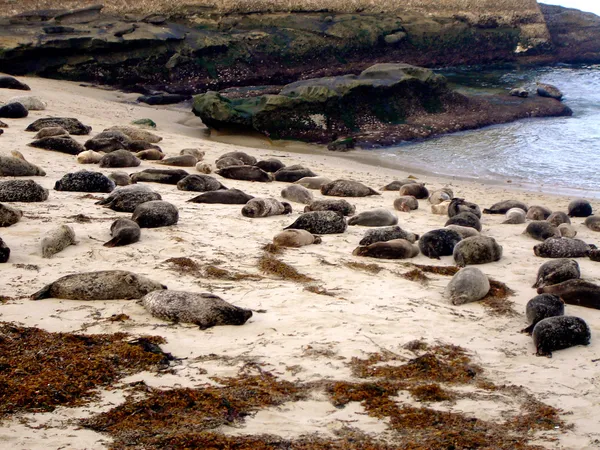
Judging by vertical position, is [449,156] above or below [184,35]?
below

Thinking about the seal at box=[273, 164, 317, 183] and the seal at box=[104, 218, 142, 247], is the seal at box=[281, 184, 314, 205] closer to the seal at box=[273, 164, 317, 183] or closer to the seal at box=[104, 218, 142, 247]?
the seal at box=[273, 164, 317, 183]

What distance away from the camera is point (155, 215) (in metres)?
6.79

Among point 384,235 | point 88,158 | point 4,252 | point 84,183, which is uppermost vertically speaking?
point 384,235

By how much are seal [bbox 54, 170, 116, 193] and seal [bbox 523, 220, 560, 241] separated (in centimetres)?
448

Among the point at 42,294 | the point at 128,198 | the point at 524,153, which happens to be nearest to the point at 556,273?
the point at 42,294

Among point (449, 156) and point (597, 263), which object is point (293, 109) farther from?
point (597, 263)

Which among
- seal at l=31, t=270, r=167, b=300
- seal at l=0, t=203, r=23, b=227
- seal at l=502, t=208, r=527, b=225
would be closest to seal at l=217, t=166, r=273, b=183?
seal at l=502, t=208, r=527, b=225

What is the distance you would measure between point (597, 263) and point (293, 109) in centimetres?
877

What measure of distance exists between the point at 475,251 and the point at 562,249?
3.13 ft

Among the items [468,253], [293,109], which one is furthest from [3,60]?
[468,253]

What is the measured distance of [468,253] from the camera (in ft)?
21.4

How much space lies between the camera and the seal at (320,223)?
7.21 m

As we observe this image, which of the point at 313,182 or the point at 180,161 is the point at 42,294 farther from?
the point at 180,161

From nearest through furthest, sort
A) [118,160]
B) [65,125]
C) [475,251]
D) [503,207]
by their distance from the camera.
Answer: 1. [475,251]
2. [503,207]
3. [118,160]
4. [65,125]
